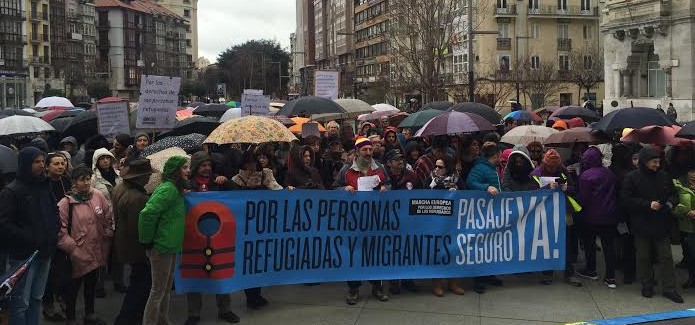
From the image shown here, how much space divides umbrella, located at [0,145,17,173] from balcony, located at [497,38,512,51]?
207ft

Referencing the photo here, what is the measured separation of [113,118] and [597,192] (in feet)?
25.1

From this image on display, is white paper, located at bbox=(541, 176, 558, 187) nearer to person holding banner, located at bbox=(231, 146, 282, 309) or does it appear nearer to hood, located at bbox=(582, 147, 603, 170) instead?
hood, located at bbox=(582, 147, 603, 170)

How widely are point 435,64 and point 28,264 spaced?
26240 mm

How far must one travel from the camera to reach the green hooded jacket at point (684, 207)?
25.3 feet

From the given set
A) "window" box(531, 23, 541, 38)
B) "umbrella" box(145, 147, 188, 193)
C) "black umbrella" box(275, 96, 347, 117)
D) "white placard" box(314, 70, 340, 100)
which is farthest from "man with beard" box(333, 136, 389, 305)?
"window" box(531, 23, 541, 38)

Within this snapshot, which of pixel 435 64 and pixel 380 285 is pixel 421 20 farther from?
pixel 380 285

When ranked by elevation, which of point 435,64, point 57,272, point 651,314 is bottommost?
point 651,314

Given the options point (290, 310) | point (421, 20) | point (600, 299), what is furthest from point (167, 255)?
point (421, 20)

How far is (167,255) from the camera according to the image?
6.34 metres

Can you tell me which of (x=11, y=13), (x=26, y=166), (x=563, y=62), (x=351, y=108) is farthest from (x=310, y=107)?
(x=11, y=13)

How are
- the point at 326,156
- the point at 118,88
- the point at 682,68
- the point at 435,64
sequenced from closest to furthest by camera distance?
the point at 326,156
the point at 435,64
the point at 682,68
the point at 118,88

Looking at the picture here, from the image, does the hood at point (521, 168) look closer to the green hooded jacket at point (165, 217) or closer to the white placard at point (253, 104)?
the green hooded jacket at point (165, 217)

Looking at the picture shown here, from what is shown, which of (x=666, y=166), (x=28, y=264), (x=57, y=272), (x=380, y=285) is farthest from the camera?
(x=666, y=166)

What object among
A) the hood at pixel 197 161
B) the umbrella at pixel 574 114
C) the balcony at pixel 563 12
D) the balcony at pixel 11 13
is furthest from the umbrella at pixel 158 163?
the balcony at pixel 11 13
